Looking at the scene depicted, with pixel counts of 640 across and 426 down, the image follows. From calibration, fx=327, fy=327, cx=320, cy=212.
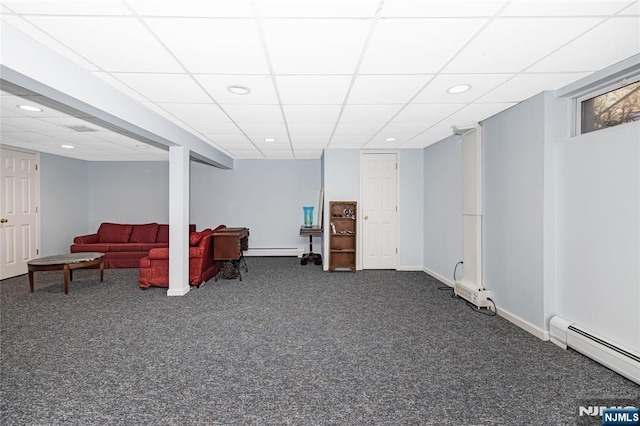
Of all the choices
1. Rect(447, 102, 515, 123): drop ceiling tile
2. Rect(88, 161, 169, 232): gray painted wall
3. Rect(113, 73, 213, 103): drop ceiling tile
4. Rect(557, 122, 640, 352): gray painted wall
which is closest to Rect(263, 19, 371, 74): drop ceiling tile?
Rect(113, 73, 213, 103): drop ceiling tile

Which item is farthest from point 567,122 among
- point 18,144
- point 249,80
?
point 18,144

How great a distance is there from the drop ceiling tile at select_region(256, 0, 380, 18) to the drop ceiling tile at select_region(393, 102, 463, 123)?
1804 millimetres

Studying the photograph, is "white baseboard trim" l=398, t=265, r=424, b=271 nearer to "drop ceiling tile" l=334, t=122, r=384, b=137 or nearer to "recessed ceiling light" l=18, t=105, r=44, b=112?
"drop ceiling tile" l=334, t=122, r=384, b=137

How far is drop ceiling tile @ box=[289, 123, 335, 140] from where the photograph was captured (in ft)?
14.5

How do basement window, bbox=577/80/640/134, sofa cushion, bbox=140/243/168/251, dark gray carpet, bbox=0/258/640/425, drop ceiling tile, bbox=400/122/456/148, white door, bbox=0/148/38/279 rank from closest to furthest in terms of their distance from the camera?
1. dark gray carpet, bbox=0/258/640/425
2. basement window, bbox=577/80/640/134
3. drop ceiling tile, bbox=400/122/456/148
4. white door, bbox=0/148/38/279
5. sofa cushion, bbox=140/243/168/251

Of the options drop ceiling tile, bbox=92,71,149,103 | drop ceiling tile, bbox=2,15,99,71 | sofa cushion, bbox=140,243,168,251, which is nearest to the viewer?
drop ceiling tile, bbox=2,15,99,71

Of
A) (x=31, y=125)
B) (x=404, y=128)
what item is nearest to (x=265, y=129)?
(x=404, y=128)

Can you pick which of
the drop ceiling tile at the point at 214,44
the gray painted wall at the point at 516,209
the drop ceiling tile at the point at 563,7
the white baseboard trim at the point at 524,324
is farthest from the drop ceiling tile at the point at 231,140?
the white baseboard trim at the point at 524,324

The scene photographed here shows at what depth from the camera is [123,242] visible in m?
7.25

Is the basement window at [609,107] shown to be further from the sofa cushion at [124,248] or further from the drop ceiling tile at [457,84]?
the sofa cushion at [124,248]

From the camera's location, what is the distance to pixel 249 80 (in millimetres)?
2785

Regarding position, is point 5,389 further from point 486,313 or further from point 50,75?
point 486,313

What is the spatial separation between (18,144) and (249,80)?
218 inches

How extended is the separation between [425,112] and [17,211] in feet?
23.8
